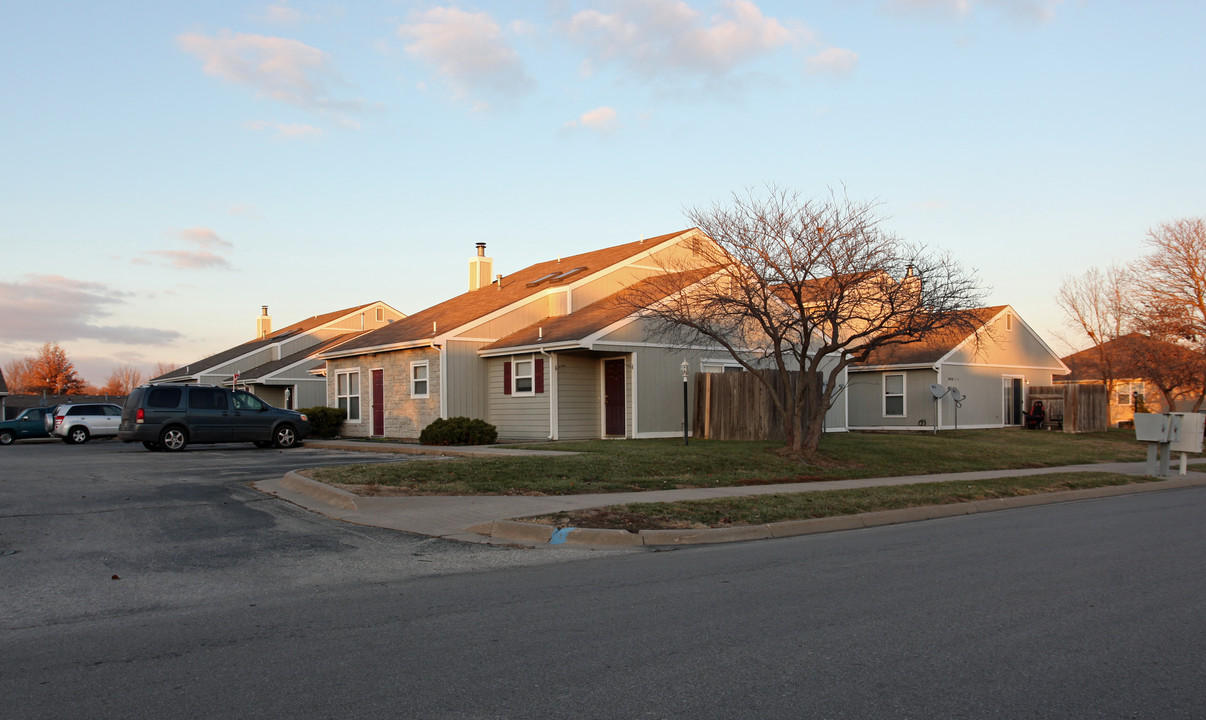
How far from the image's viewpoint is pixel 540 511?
11797mm

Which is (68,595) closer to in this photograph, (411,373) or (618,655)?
(618,655)

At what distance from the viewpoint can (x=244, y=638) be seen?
6.07 m

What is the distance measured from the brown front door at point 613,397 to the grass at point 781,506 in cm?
1077

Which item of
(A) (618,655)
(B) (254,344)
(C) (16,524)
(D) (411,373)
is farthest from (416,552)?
(B) (254,344)

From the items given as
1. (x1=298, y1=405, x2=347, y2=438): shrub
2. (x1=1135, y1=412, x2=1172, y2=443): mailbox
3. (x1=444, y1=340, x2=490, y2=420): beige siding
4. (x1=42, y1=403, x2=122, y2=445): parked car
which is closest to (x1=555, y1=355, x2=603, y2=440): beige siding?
(x1=444, y1=340, x2=490, y2=420): beige siding

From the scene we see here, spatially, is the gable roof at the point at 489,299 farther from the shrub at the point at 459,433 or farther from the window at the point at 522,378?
the shrub at the point at 459,433

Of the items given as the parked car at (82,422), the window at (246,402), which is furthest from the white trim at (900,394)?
the parked car at (82,422)

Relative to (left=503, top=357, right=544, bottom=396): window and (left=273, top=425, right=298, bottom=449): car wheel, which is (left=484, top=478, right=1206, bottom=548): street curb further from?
(left=273, top=425, right=298, bottom=449): car wheel

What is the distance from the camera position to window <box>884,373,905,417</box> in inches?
1377

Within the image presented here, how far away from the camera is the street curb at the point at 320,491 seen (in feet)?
41.1

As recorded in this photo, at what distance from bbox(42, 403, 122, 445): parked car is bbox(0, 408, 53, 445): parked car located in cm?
81

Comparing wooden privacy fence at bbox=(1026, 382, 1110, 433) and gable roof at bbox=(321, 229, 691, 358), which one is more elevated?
gable roof at bbox=(321, 229, 691, 358)

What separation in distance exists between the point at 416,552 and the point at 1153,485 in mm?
16131

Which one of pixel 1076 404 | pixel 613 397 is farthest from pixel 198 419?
pixel 1076 404
